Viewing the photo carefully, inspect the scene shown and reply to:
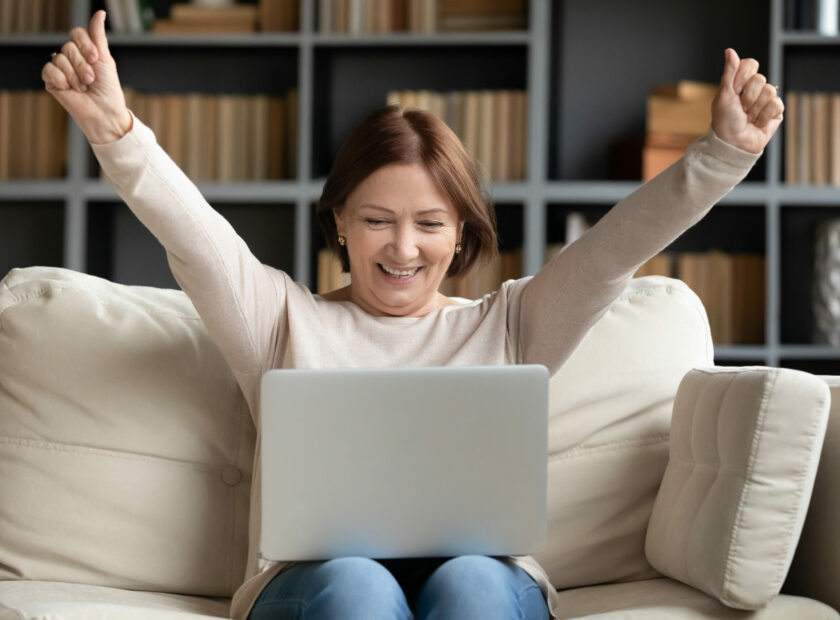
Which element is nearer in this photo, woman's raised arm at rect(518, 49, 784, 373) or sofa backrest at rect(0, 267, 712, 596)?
woman's raised arm at rect(518, 49, 784, 373)

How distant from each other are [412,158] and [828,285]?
190 centimetres

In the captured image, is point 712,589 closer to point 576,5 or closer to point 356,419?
point 356,419

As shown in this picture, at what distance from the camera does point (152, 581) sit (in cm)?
158

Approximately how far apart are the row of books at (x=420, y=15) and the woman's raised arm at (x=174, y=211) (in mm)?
1797

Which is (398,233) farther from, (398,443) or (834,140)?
(834,140)

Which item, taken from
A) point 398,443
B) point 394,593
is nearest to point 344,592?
point 394,593

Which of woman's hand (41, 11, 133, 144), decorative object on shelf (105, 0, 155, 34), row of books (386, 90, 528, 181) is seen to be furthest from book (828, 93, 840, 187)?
woman's hand (41, 11, 133, 144)

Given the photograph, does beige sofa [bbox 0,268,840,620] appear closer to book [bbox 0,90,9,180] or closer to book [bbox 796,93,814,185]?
book [bbox 796,93,814,185]

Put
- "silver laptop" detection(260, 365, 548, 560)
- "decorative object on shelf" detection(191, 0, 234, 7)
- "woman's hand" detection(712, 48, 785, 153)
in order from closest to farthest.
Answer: "silver laptop" detection(260, 365, 548, 560) → "woman's hand" detection(712, 48, 785, 153) → "decorative object on shelf" detection(191, 0, 234, 7)

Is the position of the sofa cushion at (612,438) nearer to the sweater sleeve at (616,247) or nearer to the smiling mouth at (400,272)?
the sweater sleeve at (616,247)

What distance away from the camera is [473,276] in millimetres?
3078

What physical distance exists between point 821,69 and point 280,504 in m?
2.73

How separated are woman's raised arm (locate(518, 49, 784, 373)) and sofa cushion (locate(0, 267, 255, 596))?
488 mm

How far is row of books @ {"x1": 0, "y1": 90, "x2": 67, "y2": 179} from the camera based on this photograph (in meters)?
3.29
